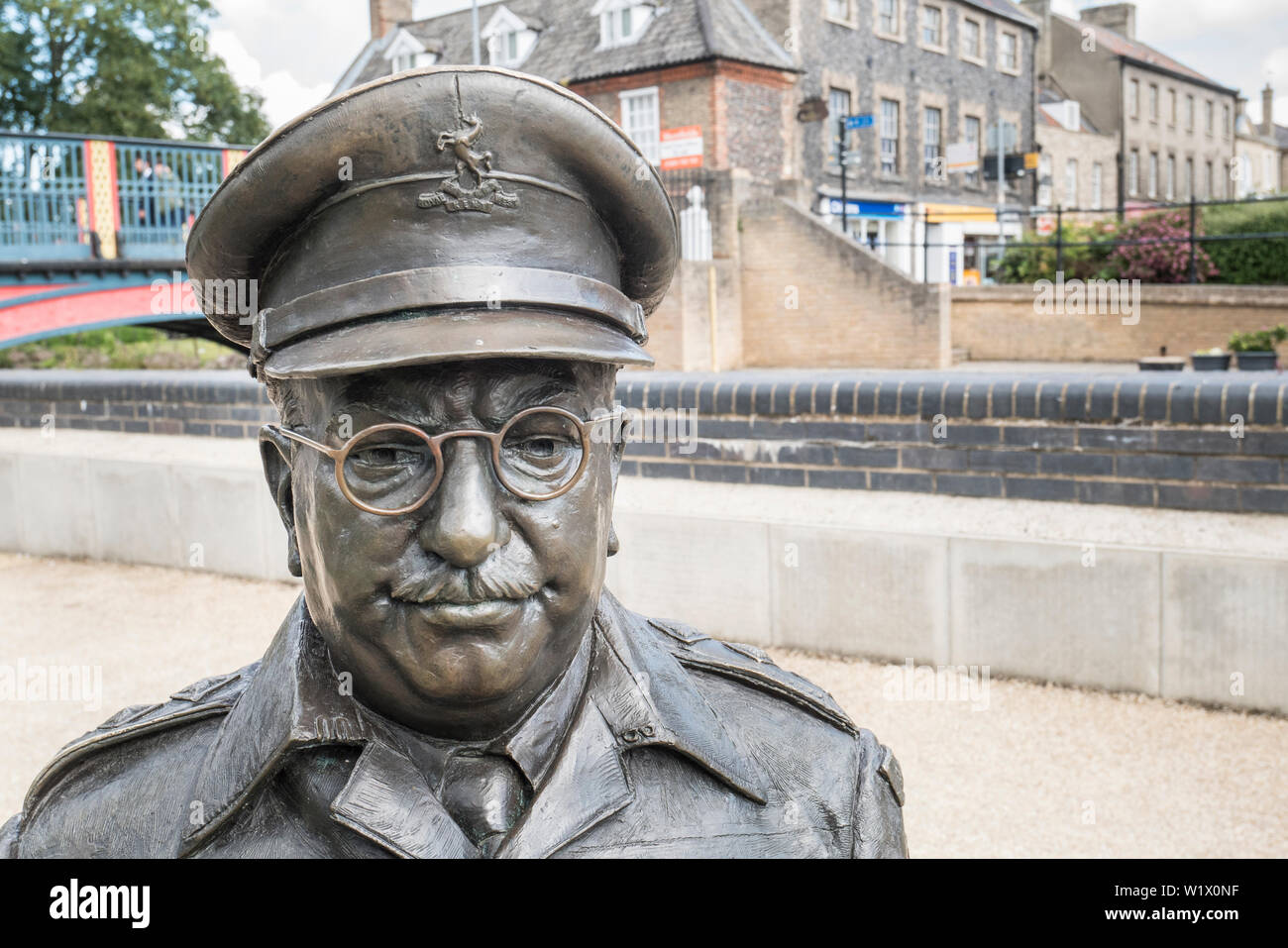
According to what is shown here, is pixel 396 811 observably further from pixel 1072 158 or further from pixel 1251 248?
pixel 1072 158

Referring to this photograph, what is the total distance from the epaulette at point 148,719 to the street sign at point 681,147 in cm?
2514

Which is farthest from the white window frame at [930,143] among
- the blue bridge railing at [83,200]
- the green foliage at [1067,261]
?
the blue bridge railing at [83,200]

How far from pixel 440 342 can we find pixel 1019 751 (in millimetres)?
4787

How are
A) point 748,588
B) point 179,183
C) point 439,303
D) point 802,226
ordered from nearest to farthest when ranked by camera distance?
point 439,303 < point 748,588 < point 179,183 < point 802,226

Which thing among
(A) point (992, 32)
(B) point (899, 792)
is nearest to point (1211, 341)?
(B) point (899, 792)

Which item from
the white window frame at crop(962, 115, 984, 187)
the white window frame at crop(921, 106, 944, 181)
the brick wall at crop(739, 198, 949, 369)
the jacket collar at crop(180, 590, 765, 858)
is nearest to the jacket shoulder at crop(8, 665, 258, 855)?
the jacket collar at crop(180, 590, 765, 858)

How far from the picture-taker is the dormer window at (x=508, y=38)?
30.1 metres

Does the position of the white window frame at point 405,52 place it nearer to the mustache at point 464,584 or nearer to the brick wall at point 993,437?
the brick wall at point 993,437

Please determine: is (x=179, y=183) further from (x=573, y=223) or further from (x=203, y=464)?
(x=573, y=223)

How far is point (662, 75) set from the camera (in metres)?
26.5

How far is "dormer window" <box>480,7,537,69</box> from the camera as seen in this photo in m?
30.1

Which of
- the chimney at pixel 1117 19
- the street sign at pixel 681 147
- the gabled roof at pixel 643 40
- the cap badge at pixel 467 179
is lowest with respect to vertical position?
the cap badge at pixel 467 179

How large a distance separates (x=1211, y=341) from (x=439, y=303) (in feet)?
66.7

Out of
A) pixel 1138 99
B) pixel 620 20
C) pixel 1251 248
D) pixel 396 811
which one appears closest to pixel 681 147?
pixel 620 20
